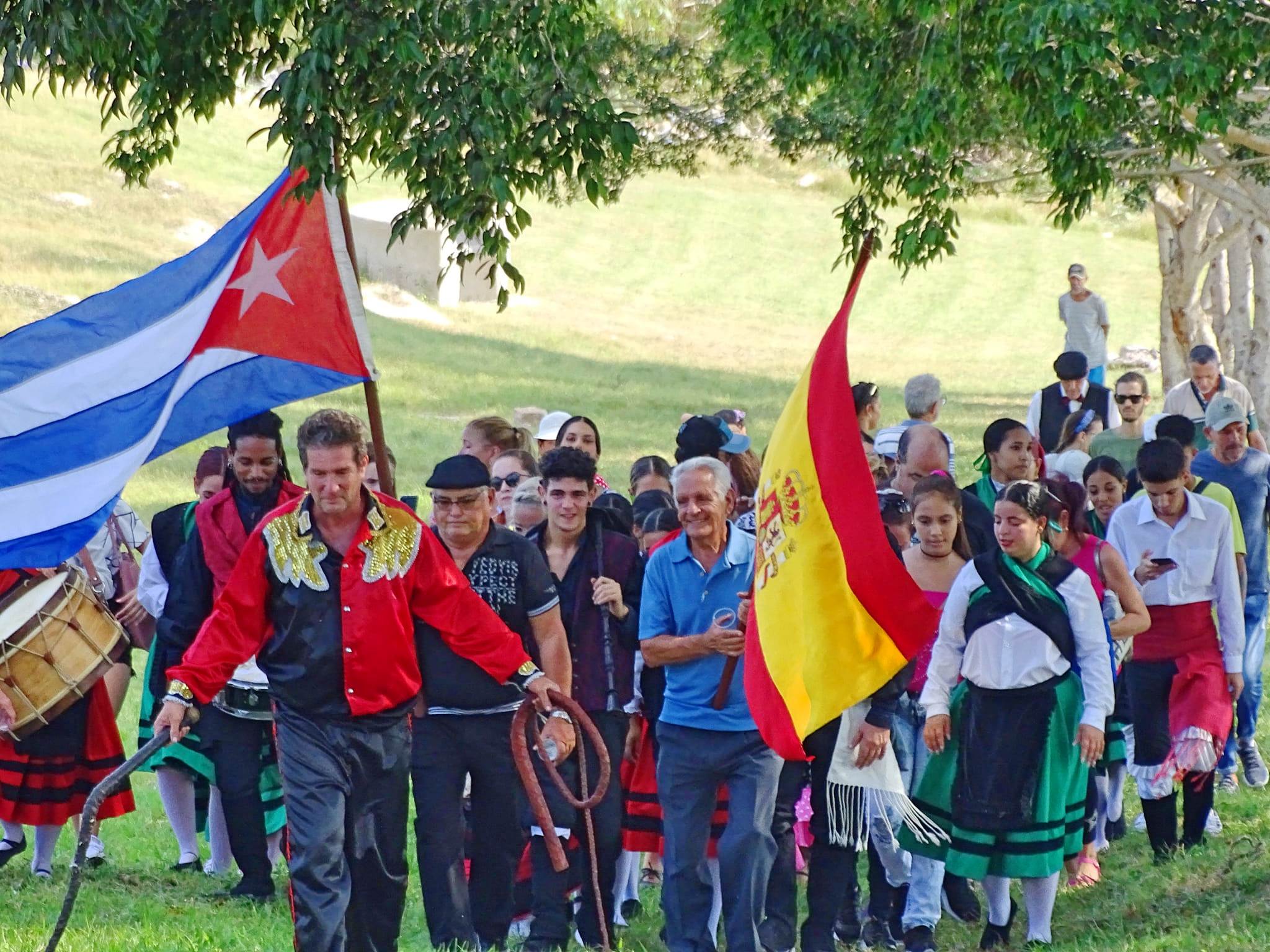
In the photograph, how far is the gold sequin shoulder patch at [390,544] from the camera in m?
6.49

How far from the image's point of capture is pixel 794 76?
11172 millimetres

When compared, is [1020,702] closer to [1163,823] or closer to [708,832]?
[708,832]

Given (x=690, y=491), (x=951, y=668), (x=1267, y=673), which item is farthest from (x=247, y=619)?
(x=1267, y=673)

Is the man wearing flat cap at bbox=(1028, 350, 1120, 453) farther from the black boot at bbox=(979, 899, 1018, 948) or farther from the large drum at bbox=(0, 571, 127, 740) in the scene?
the large drum at bbox=(0, 571, 127, 740)

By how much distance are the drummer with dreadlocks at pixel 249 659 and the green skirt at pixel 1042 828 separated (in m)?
2.86

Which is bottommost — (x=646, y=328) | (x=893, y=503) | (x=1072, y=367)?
(x=893, y=503)

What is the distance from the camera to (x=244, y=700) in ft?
26.8

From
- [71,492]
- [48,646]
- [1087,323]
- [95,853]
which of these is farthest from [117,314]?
[1087,323]

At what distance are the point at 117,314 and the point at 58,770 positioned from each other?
7.60 feet

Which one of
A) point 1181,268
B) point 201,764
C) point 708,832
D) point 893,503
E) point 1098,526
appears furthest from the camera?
point 1181,268

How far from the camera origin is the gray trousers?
6.93 metres

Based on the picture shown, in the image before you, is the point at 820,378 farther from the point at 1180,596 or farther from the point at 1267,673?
the point at 1267,673

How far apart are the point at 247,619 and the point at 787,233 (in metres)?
54.5

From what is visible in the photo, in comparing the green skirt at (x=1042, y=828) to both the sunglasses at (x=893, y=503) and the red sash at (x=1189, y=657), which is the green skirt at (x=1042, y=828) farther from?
the red sash at (x=1189, y=657)
